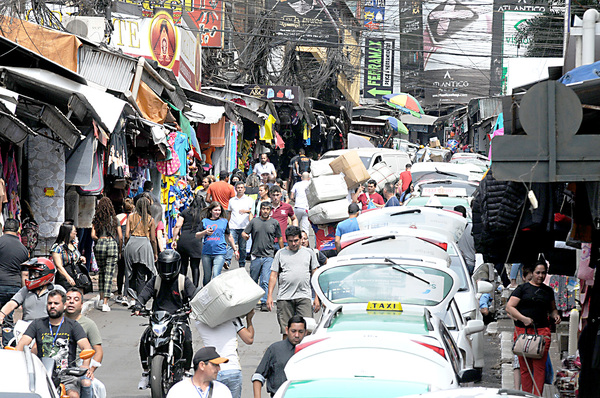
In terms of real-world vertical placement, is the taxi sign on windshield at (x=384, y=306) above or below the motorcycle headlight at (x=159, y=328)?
above

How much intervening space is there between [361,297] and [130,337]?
14.6 ft

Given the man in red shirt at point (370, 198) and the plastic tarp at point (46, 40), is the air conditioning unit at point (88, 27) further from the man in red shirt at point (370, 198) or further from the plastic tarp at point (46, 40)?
the man in red shirt at point (370, 198)

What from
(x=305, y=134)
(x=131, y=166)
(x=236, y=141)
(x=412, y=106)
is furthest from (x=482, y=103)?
(x=131, y=166)

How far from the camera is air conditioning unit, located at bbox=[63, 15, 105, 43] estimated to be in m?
20.4

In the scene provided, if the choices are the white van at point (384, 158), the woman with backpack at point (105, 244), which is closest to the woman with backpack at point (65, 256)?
the woman with backpack at point (105, 244)

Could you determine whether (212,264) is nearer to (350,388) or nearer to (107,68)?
(107,68)

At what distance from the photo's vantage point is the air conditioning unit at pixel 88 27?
20.4 metres

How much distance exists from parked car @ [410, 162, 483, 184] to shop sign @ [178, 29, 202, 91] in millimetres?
6913

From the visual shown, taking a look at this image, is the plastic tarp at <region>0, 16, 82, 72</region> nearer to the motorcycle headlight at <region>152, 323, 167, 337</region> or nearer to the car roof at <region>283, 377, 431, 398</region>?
the motorcycle headlight at <region>152, 323, 167, 337</region>

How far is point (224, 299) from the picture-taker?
8.56 metres

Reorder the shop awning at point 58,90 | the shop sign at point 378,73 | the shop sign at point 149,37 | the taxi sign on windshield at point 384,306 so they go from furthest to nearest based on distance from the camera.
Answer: the shop sign at point 378,73
the shop sign at point 149,37
the shop awning at point 58,90
the taxi sign on windshield at point 384,306

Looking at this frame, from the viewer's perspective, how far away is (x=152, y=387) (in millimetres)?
9031

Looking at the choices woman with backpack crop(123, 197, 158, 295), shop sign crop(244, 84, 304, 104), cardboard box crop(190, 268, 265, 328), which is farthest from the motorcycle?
shop sign crop(244, 84, 304, 104)

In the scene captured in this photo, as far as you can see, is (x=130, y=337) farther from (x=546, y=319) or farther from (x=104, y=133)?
(x=546, y=319)
